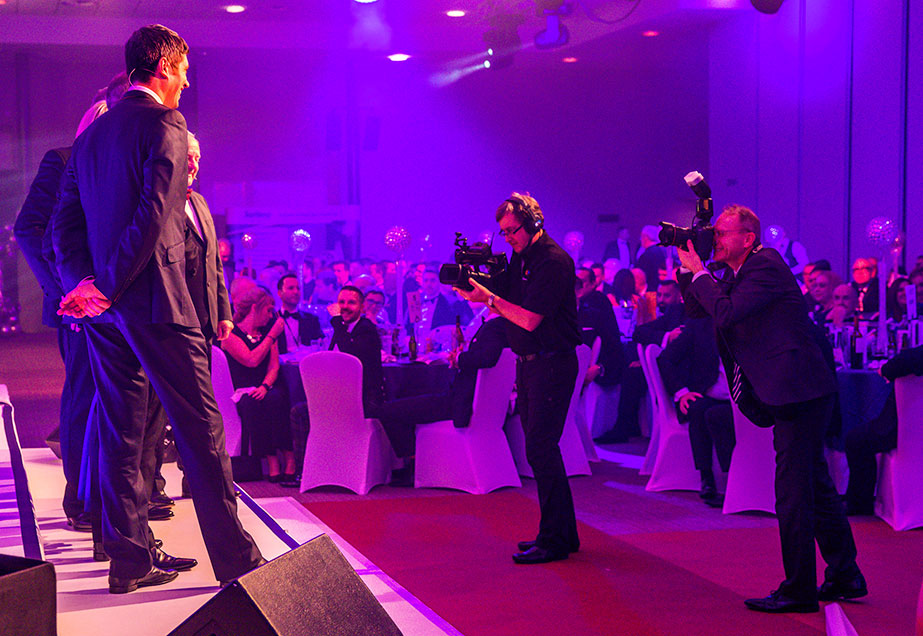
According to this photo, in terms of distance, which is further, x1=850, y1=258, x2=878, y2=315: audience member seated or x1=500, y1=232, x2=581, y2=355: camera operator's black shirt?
x1=850, y1=258, x2=878, y2=315: audience member seated

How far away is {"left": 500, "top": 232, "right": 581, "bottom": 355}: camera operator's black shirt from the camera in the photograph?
12.3 ft

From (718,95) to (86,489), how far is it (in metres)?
11.8

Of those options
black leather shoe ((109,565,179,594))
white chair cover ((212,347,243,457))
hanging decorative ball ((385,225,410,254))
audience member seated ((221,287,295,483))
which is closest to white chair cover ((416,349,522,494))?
audience member seated ((221,287,295,483))

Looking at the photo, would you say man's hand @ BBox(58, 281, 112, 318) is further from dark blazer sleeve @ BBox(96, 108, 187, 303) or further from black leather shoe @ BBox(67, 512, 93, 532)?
black leather shoe @ BBox(67, 512, 93, 532)

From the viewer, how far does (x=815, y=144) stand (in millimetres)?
11617

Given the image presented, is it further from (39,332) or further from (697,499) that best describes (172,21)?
(697,499)

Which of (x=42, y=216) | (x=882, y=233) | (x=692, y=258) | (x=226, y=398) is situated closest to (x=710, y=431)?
(x=692, y=258)

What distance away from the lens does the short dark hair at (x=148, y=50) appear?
8.63 ft

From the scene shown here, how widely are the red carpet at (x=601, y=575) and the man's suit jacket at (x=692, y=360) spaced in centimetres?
106

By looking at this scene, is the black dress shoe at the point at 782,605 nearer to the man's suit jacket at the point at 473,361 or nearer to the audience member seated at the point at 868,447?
the audience member seated at the point at 868,447

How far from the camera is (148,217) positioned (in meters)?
2.53

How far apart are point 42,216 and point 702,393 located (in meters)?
3.53

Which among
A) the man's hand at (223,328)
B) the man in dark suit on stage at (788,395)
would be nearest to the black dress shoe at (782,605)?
the man in dark suit on stage at (788,395)

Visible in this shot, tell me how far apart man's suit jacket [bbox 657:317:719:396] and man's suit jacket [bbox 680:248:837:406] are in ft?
6.58
